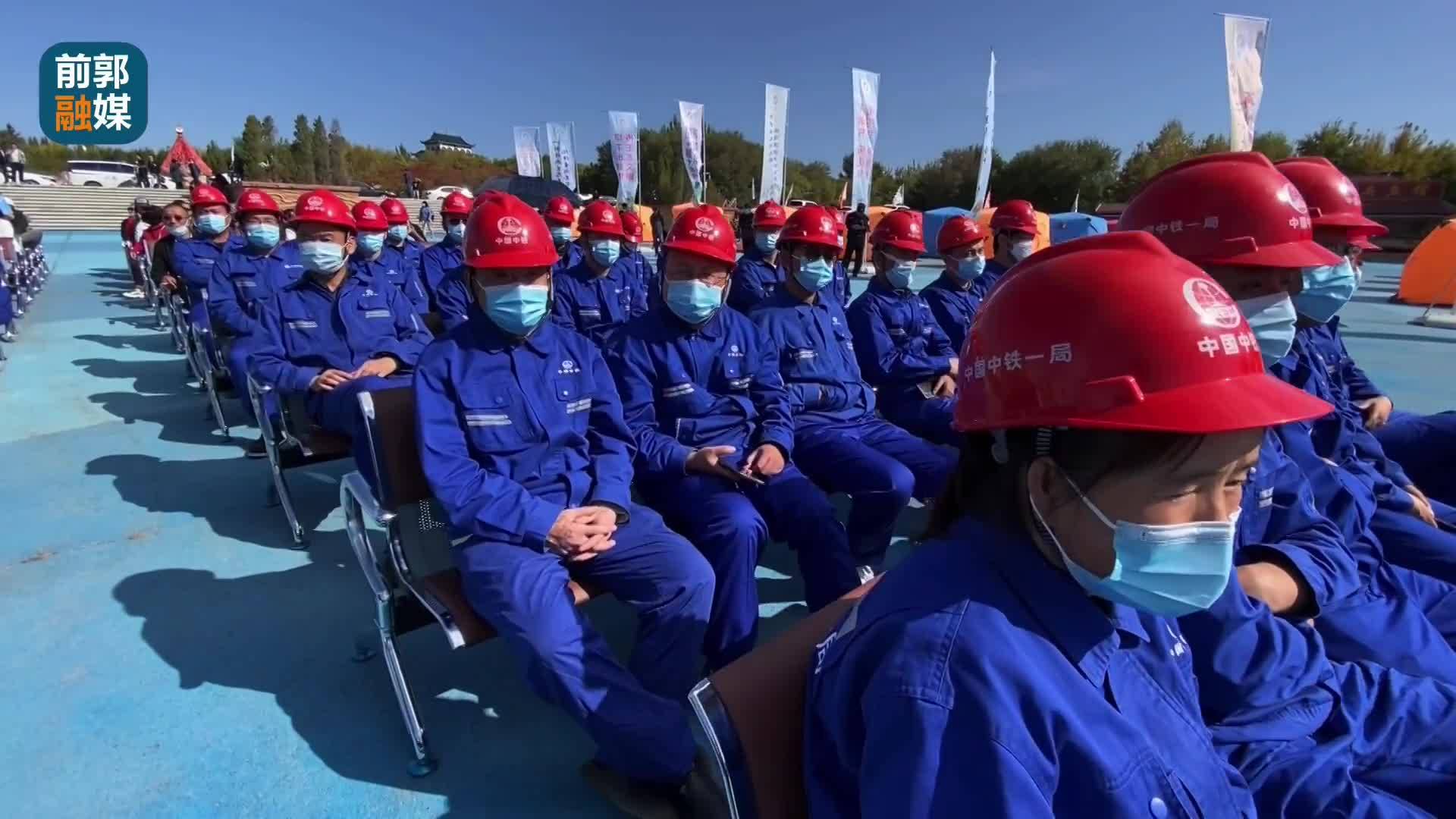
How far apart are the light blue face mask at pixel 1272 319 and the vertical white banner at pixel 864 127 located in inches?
580

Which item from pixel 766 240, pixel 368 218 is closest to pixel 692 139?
pixel 766 240

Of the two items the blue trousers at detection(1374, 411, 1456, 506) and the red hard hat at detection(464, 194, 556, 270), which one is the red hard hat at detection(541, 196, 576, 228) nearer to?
the red hard hat at detection(464, 194, 556, 270)

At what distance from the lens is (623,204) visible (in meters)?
17.4

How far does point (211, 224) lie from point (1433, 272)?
18.0 m

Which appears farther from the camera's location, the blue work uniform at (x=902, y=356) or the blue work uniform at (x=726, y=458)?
the blue work uniform at (x=902, y=356)

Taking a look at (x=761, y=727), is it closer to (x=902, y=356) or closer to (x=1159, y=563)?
(x=1159, y=563)

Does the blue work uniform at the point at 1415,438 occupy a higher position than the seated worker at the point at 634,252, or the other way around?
the seated worker at the point at 634,252

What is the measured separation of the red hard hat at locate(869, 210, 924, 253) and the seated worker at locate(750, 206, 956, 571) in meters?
0.54

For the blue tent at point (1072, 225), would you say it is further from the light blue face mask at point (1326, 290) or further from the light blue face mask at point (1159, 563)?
the light blue face mask at point (1159, 563)

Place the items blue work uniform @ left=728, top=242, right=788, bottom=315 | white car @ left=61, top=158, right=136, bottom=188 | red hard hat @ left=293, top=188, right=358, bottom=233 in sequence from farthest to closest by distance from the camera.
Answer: white car @ left=61, top=158, right=136, bottom=188 → blue work uniform @ left=728, top=242, right=788, bottom=315 → red hard hat @ left=293, top=188, right=358, bottom=233

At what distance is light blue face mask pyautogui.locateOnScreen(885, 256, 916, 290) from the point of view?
4.52 m

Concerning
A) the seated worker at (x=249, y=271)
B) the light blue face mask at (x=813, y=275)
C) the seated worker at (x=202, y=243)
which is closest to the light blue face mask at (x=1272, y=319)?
the light blue face mask at (x=813, y=275)

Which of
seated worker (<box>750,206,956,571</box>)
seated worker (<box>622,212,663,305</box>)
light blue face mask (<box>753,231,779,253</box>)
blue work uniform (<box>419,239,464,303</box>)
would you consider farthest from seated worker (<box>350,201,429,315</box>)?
light blue face mask (<box>753,231,779,253</box>)

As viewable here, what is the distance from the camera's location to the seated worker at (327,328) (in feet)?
12.6
